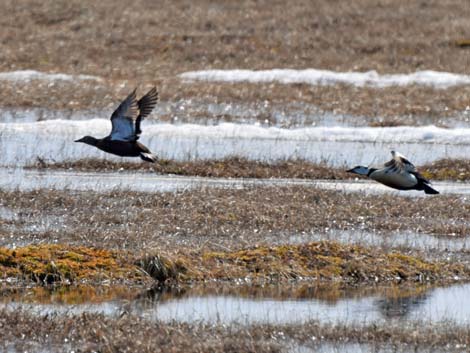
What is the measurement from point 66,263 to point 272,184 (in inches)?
231

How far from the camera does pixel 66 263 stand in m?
11.3

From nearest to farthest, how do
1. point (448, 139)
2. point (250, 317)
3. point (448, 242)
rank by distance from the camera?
1. point (250, 317)
2. point (448, 242)
3. point (448, 139)

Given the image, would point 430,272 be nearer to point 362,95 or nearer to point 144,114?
point 144,114

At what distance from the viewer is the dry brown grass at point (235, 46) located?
27.2 metres

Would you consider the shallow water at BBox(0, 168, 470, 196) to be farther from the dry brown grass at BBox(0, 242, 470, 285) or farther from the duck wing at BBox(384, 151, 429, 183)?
the dry brown grass at BBox(0, 242, 470, 285)

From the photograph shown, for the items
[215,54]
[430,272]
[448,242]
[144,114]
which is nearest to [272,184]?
[144,114]

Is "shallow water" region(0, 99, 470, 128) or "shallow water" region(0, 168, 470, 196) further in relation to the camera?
"shallow water" region(0, 99, 470, 128)

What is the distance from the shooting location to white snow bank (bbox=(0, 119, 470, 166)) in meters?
19.8

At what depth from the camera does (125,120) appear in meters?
15.6

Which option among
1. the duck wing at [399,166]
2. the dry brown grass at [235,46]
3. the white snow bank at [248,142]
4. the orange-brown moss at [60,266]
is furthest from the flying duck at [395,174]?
the dry brown grass at [235,46]

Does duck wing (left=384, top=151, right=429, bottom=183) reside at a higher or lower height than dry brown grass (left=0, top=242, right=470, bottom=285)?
higher

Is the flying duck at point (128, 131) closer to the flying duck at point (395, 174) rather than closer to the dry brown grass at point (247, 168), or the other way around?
the dry brown grass at point (247, 168)

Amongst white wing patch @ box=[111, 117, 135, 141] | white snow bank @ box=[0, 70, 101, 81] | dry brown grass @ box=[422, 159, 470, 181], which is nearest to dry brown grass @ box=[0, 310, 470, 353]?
white wing patch @ box=[111, 117, 135, 141]

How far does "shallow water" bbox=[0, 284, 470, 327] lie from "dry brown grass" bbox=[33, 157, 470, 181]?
6584 millimetres
